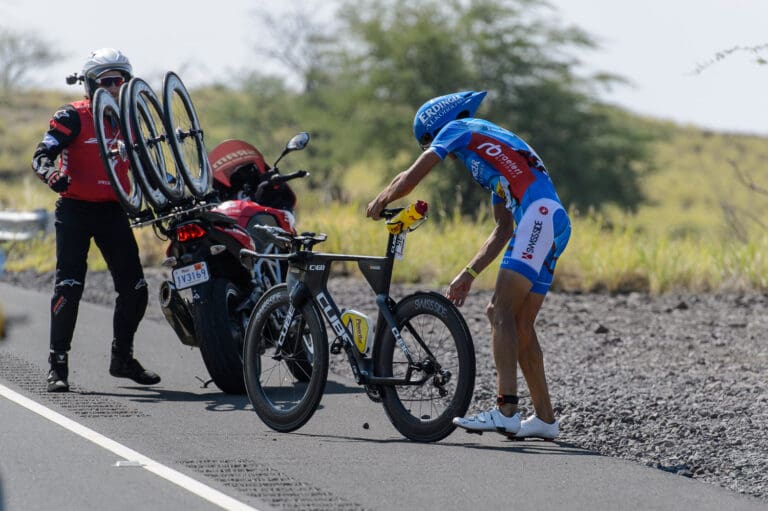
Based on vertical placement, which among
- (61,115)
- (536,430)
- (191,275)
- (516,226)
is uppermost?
(61,115)

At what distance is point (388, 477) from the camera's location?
21.9 feet

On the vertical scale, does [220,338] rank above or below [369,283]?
below

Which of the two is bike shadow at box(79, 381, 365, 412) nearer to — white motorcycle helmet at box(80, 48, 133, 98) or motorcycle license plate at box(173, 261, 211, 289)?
motorcycle license plate at box(173, 261, 211, 289)

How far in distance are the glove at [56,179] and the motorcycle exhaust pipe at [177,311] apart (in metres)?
1.01

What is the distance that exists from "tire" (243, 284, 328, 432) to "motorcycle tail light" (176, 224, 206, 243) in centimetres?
119

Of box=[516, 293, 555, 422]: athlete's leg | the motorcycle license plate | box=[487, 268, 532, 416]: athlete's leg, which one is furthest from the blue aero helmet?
the motorcycle license plate

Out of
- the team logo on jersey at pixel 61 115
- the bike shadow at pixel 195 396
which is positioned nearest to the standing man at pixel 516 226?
the bike shadow at pixel 195 396

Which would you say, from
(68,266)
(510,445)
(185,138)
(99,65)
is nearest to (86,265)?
(68,266)

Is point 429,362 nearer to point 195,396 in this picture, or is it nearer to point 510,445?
point 510,445

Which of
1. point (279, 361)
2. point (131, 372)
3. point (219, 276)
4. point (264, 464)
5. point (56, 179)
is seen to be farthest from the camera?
→ point (131, 372)

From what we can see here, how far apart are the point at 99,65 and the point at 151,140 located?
2.05 feet

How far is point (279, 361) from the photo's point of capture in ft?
27.5

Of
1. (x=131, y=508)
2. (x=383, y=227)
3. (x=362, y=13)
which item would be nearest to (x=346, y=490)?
(x=131, y=508)

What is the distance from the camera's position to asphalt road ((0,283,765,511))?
6.16m
